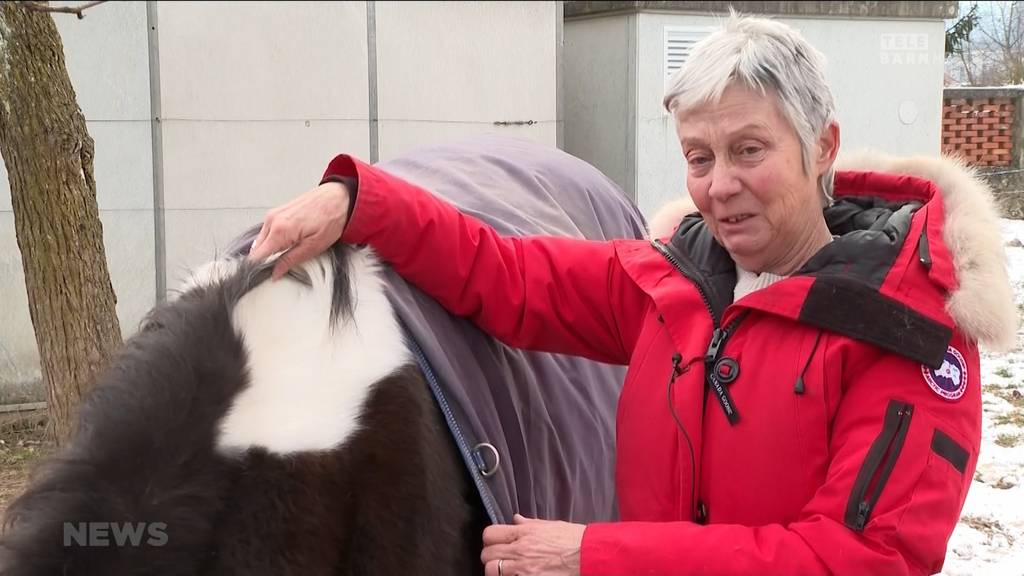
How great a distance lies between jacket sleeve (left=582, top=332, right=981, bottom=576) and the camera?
142 centimetres

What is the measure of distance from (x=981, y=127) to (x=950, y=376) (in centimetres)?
953

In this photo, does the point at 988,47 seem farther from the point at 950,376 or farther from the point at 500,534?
the point at 500,534

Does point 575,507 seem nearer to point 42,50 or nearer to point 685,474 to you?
point 685,474

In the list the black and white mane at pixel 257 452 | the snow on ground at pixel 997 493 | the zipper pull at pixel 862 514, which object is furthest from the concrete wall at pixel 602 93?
the zipper pull at pixel 862 514

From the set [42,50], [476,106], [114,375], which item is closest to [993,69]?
[476,106]

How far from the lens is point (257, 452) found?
1397mm

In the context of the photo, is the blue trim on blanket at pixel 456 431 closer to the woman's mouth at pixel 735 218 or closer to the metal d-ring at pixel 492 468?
the metal d-ring at pixel 492 468

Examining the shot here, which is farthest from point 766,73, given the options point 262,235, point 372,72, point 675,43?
point 675,43

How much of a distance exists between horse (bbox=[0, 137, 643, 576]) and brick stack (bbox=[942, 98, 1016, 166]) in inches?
368

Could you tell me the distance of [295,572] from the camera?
1.38 meters

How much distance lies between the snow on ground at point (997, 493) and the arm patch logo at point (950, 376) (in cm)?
114

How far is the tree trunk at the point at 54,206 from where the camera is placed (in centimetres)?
307

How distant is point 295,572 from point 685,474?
629 millimetres

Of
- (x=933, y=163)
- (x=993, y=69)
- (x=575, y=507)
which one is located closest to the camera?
(x=933, y=163)
